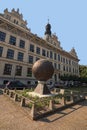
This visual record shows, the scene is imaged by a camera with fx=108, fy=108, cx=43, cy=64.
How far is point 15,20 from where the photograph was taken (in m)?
32.7

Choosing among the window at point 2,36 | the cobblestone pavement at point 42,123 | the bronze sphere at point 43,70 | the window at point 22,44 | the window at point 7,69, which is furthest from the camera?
the window at point 22,44

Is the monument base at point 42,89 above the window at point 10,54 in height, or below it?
below

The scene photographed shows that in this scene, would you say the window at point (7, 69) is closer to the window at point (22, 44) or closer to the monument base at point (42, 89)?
the window at point (22, 44)

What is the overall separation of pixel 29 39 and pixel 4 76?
47.6 feet

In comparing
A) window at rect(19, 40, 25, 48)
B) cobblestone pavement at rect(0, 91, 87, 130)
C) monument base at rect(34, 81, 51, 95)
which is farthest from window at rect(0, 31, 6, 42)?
cobblestone pavement at rect(0, 91, 87, 130)

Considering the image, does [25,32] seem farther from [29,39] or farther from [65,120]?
[65,120]

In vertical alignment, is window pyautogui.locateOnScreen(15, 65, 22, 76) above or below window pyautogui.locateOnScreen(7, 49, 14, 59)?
below

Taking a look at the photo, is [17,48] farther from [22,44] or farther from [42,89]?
[42,89]

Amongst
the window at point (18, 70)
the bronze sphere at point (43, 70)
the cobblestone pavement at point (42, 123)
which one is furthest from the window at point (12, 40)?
the cobblestone pavement at point (42, 123)

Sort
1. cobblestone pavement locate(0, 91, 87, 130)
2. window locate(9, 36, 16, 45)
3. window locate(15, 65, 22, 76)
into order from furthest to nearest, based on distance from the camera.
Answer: window locate(15, 65, 22, 76) → window locate(9, 36, 16, 45) → cobblestone pavement locate(0, 91, 87, 130)

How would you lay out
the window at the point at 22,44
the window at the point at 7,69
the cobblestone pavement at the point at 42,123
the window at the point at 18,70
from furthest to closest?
the window at the point at 22,44 < the window at the point at 18,70 < the window at the point at 7,69 < the cobblestone pavement at the point at 42,123

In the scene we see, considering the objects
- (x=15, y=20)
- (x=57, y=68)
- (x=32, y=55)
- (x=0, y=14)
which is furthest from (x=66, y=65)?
(x=0, y=14)

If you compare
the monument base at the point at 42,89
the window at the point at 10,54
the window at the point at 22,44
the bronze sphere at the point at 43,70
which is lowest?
the monument base at the point at 42,89

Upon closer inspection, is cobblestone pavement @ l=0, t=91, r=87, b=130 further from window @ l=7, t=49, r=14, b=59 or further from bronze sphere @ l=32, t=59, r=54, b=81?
window @ l=7, t=49, r=14, b=59
